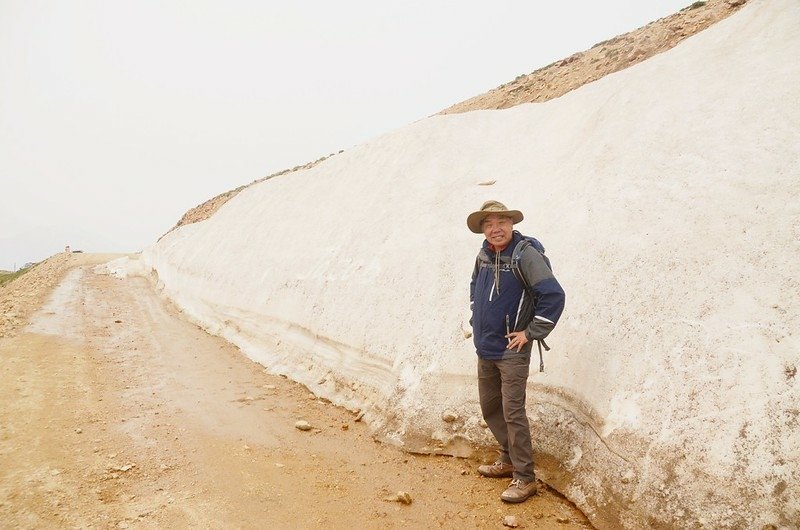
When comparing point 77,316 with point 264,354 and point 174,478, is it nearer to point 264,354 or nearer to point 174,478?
point 264,354

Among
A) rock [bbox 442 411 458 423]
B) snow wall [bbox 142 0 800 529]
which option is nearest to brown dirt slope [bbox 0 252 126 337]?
snow wall [bbox 142 0 800 529]

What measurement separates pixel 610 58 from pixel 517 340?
35.9 ft

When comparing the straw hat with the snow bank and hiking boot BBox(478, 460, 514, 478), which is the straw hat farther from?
the snow bank

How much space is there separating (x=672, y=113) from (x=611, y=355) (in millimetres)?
4811

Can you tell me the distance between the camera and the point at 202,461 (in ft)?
17.2

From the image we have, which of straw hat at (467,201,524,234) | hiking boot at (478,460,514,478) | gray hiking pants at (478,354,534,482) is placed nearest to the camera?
gray hiking pants at (478,354,534,482)

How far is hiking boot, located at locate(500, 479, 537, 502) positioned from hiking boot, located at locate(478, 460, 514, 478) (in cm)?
37

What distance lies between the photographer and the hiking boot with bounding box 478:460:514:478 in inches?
188

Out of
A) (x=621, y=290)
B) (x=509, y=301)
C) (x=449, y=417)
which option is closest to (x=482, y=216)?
(x=509, y=301)

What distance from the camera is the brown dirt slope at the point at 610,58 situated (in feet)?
34.4

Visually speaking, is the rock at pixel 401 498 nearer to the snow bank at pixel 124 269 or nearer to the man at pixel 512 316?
the man at pixel 512 316

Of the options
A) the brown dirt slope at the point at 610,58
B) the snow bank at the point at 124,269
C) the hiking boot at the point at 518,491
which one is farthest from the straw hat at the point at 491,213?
the snow bank at the point at 124,269

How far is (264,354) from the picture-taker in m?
10.1

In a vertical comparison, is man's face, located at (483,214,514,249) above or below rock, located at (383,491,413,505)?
above
